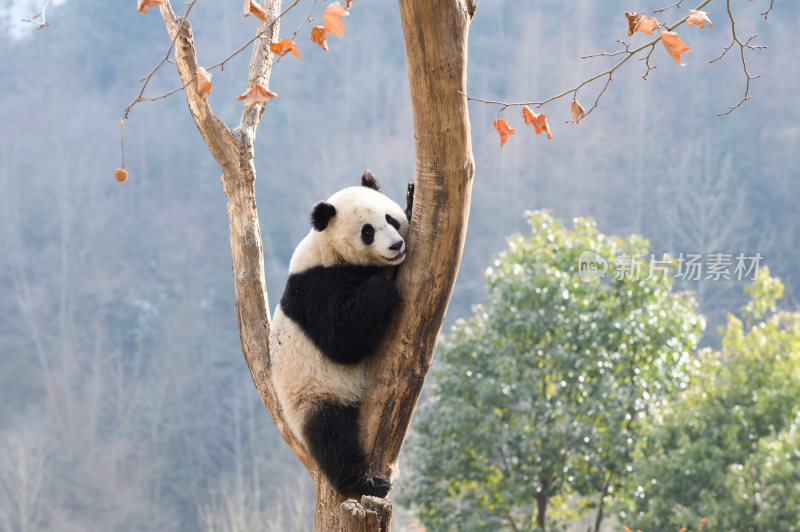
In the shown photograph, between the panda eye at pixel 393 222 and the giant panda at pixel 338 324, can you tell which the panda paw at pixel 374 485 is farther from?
the panda eye at pixel 393 222

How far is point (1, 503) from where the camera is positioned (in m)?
18.3

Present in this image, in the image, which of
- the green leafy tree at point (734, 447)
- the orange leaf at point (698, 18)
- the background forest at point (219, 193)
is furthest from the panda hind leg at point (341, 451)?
the background forest at point (219, 193)

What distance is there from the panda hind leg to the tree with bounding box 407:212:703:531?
4.89m

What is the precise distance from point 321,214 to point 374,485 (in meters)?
1.06

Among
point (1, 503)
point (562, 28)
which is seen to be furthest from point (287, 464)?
point (562, 28)

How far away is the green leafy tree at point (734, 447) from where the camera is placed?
21.5 feet

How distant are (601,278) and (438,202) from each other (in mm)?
5819

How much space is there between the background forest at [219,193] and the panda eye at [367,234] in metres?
15.6

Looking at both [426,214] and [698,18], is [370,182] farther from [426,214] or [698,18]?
[698,18]

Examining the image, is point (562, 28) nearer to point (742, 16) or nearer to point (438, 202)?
point (742, 16)

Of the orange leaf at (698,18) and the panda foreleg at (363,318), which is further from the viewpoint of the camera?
the panda foreleg at (363,318)

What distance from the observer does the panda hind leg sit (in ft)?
9.25

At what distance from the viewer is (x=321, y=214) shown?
313 cm

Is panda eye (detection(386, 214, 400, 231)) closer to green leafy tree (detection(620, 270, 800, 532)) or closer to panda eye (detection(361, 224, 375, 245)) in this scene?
panda eye (detection(361, 224, 375, 245))
